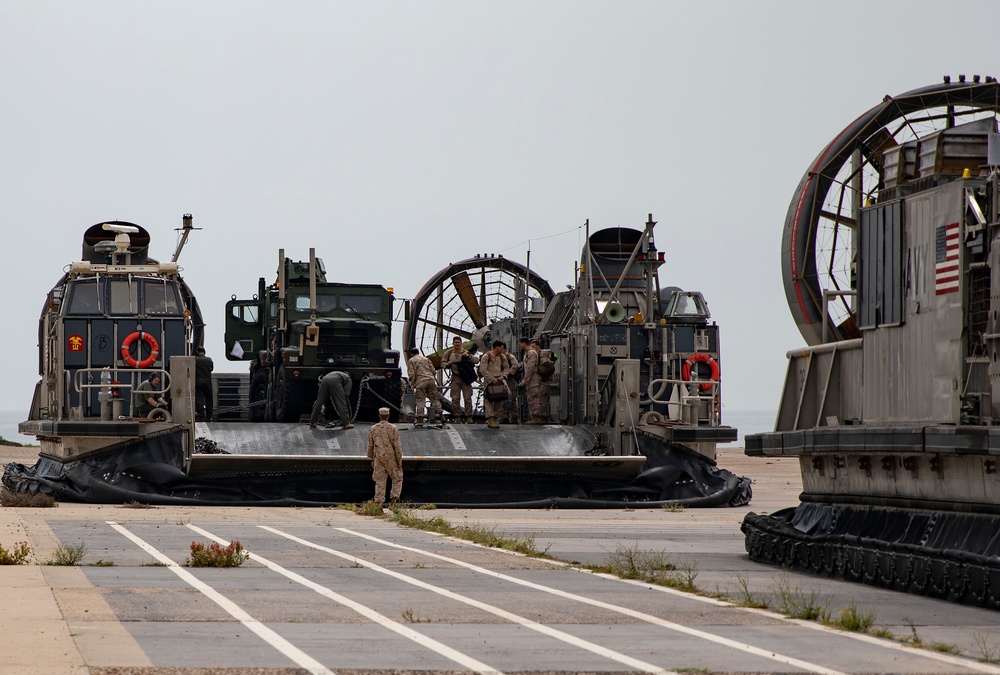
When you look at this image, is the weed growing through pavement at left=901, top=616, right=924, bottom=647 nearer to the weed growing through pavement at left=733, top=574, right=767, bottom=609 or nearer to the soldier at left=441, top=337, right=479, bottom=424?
the weed growing through pavement at left=733, top=574, right=767, bottom=609

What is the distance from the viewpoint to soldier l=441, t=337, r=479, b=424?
90.3 feet

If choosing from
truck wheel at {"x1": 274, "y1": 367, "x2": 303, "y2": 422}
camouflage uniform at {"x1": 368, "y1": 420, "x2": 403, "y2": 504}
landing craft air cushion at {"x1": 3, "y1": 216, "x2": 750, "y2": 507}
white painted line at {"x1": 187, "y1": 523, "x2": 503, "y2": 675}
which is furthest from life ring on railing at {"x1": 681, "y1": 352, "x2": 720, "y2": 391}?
white painted line at {"x1": 187, "y1": 523, "x2": 503, "y2": 675}

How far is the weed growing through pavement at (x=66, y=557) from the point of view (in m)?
12.8

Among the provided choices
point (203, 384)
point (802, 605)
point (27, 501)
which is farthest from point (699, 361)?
point (802, 605)

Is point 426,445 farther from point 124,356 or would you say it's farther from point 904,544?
point 904,544

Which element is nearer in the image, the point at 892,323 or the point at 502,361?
the point at 892,323

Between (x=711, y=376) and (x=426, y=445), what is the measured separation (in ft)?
27.3

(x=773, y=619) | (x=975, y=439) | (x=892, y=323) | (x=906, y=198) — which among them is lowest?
(x=773, y=619)

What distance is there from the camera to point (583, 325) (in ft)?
89.1

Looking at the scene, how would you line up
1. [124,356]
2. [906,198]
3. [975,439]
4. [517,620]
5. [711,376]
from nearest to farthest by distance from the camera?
[517,620], [975,439], [906,198], [124,356], [711,376]

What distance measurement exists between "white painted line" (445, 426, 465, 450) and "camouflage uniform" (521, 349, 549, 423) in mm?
2490

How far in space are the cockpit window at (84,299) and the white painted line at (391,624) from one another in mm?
12565

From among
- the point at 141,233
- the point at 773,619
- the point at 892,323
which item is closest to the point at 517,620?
the point at 773,619

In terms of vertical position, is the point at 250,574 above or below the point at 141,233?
below
